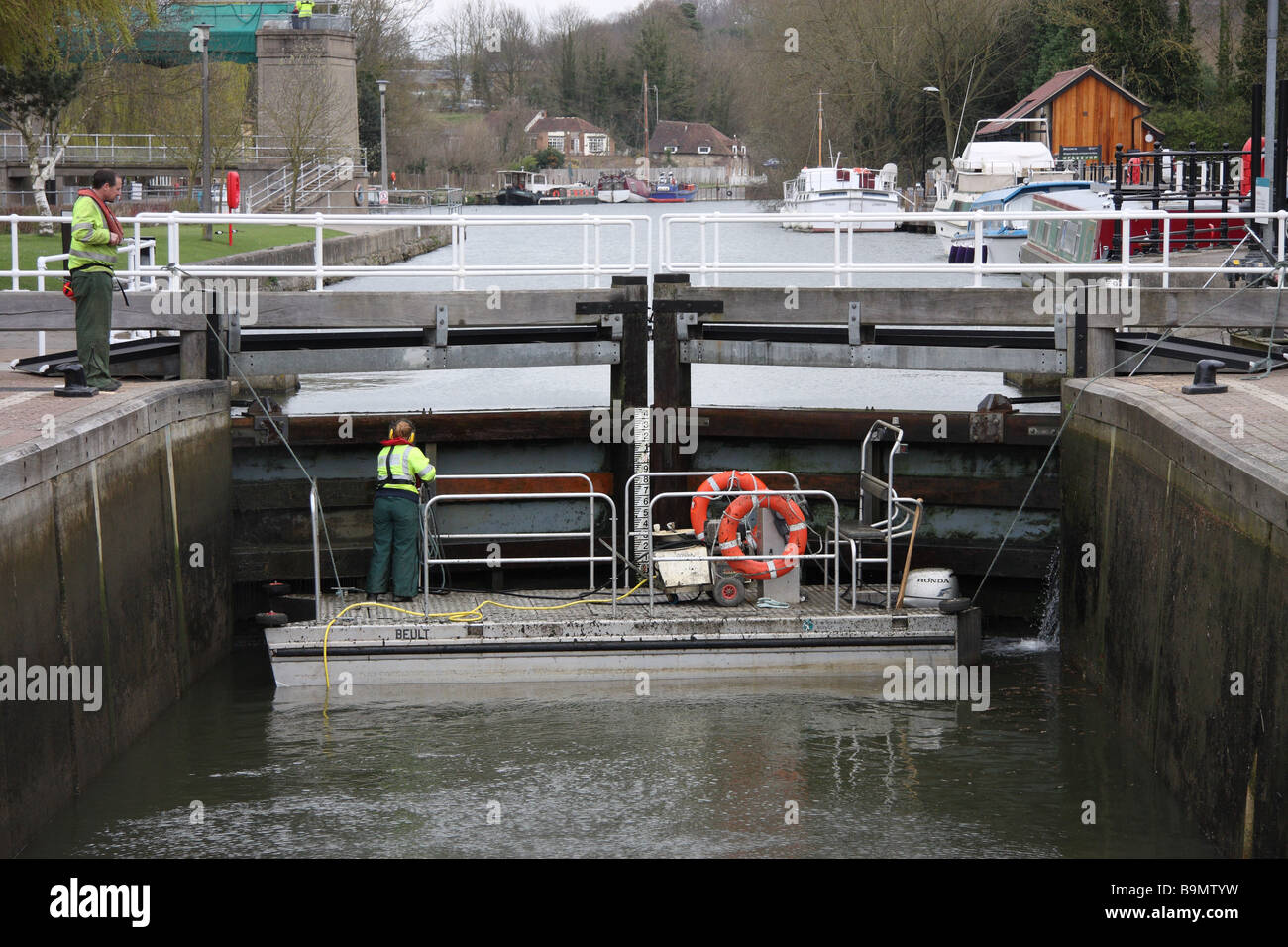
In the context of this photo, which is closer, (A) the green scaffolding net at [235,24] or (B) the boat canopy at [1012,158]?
(B) the boat canopy at [1012,158]

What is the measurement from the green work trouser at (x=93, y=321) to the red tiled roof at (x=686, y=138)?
118 m

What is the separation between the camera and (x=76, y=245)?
1227 cm

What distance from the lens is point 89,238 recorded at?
1227 cm

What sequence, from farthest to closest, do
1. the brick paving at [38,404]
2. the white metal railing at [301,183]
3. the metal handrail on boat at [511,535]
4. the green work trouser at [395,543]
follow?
the white metal railing at [301,183]
the green work trouser at [395,543]
the metal handrail on boat at [511,535]
the brick paving at [38,404]

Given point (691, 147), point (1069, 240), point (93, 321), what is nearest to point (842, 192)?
point (1069, 240)

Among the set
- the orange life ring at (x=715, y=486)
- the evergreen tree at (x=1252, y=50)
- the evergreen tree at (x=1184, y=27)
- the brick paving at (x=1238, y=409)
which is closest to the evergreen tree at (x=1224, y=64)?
the evergreen tree at (x=1184, y=27)

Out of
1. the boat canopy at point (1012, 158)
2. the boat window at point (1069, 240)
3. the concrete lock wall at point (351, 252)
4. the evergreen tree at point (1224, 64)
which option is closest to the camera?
the boat window at point (1069, 240)

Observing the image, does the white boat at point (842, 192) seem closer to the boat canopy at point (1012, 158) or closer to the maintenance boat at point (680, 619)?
the boat canopy at point (1012, 158)

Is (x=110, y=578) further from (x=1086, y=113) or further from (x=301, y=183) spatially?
(x=301, y=183)

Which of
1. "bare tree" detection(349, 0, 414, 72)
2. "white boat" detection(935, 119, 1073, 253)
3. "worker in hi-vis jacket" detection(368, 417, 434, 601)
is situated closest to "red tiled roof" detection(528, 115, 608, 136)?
"bare tree" detection(349, 0, 414, 72)

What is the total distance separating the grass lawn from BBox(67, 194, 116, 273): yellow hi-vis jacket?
350 inches

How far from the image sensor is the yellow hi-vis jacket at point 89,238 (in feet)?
40.0

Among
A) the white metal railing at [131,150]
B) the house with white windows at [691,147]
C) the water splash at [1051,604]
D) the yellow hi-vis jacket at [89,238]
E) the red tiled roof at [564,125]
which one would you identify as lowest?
the water splash at [1051,604]

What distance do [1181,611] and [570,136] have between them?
122361 mm
